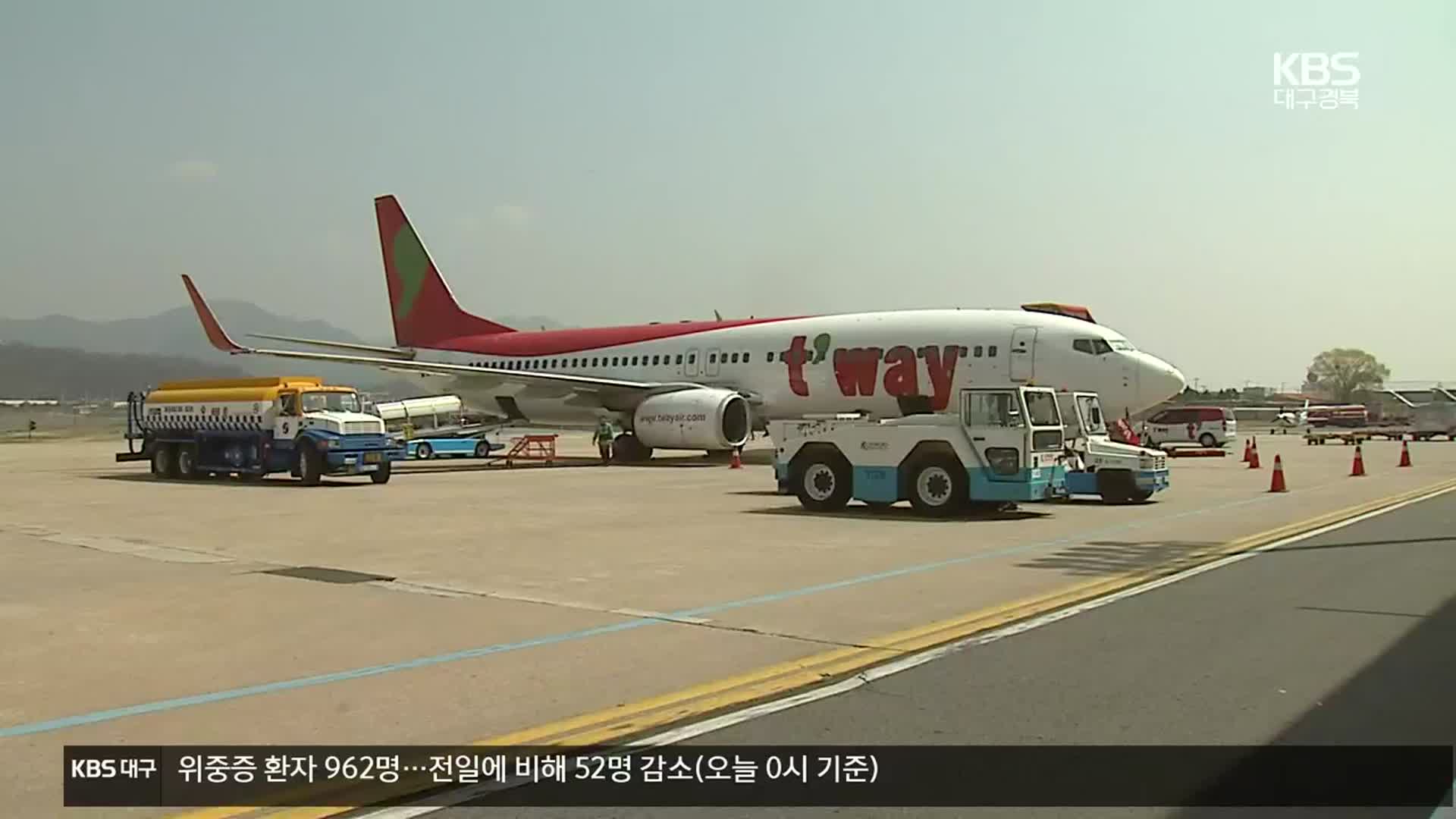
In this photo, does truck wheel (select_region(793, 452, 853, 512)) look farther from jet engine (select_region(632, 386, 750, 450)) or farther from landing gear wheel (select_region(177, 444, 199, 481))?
landing gear wheel (select_region(177, 444, 199, 481))

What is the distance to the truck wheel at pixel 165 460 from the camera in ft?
94.5

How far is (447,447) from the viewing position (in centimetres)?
4372

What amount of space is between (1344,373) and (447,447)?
140561 millimetres

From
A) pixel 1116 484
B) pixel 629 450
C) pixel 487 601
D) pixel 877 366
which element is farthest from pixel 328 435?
pixel 487 601

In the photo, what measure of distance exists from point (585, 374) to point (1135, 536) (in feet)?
80.4

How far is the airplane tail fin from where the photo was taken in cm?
4197

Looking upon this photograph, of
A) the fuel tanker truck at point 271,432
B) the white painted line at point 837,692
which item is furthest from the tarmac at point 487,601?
the fuel tanker truck at point 271,432

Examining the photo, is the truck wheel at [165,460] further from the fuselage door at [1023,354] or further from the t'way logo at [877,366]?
the fuselage door at [1023,354]

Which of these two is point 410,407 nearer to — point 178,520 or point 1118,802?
point 178,520

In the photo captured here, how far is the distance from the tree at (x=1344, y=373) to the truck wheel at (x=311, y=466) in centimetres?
14449

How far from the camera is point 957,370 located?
2895 centimetres

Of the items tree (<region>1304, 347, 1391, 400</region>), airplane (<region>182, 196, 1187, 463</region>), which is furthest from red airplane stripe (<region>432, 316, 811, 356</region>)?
tree (<region>1304, 347, 1391, 400</region>)

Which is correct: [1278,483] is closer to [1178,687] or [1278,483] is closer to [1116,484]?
[1116,484]

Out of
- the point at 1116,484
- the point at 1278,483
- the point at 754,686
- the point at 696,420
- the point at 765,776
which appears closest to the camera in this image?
the point at 765,776
